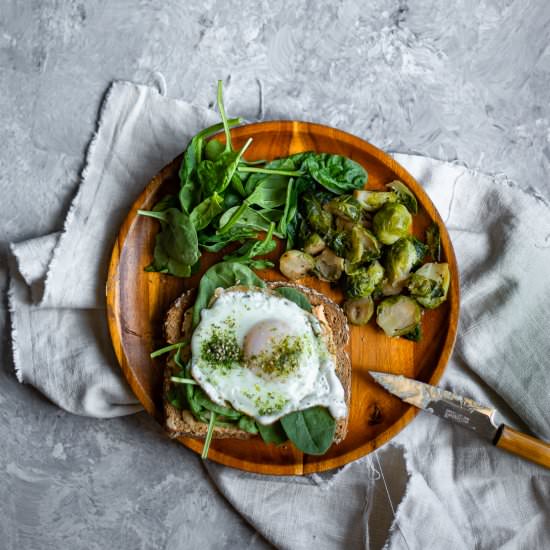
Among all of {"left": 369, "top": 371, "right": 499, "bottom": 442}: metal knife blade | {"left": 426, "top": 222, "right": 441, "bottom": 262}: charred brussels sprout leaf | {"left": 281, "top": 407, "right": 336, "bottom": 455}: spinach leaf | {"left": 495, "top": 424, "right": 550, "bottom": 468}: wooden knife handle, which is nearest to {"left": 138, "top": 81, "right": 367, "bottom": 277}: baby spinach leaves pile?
{"left": 426, "top": 222, "right": 441, "bottom": 262}: charred brussels sprout leaf

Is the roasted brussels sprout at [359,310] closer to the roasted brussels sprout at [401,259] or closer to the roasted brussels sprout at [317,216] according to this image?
the roasted brussels sprout at [401,259]

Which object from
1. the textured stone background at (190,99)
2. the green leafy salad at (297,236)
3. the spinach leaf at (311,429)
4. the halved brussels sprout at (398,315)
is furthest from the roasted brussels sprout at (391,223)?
the spinach leaf at (311,429)

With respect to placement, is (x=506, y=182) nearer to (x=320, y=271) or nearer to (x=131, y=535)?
(x=320, y=271)

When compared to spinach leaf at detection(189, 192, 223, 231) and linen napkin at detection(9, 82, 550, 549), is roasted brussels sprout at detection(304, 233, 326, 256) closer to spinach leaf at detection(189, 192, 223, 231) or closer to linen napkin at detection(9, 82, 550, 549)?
spinach leaf at detection(189, 192, 223, 231)

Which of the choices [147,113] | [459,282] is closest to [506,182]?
[459,282]

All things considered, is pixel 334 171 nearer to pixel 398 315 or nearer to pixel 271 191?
pixel 271 191
